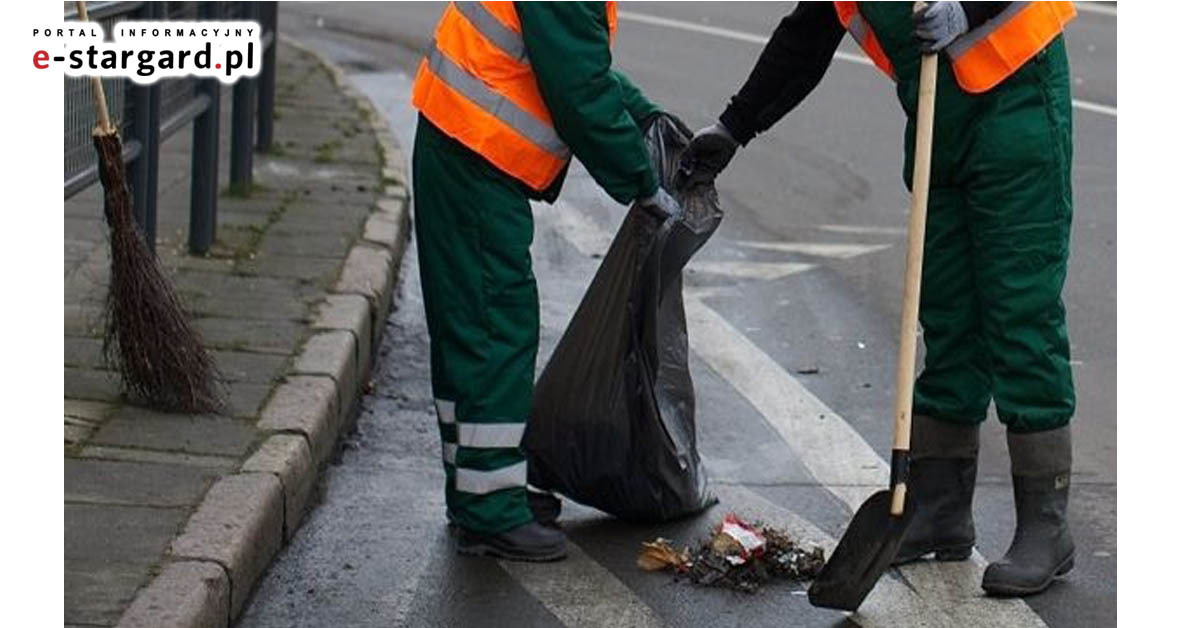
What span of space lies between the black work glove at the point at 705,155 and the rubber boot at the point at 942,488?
763mm

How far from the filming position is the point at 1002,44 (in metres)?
4.99

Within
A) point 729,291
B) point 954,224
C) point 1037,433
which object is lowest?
point 729,291

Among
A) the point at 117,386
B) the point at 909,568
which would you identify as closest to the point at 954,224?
the point at 909,568

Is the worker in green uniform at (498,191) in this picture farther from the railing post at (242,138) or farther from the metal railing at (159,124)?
the railing post at (242,138)

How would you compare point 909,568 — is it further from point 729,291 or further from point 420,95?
point 729,291

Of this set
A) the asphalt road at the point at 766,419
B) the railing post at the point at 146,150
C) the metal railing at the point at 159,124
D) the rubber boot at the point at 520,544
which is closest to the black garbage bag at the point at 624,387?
the asphalt road at the point at 766,419

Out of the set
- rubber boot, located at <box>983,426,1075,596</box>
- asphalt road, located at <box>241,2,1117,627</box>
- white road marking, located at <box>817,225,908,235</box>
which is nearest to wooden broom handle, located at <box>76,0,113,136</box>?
asphalt road, located at <box>241,2,1117,627</box>

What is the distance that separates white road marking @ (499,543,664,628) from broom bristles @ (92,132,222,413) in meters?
1.02

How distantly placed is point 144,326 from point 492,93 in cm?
125

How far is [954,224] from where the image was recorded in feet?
17.1

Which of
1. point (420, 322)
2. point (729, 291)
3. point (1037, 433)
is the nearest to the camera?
point (1037, 433)

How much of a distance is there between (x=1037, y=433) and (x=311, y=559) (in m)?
1.64

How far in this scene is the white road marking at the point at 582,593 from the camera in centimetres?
500

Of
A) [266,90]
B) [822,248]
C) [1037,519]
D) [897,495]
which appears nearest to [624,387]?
[897,495]
